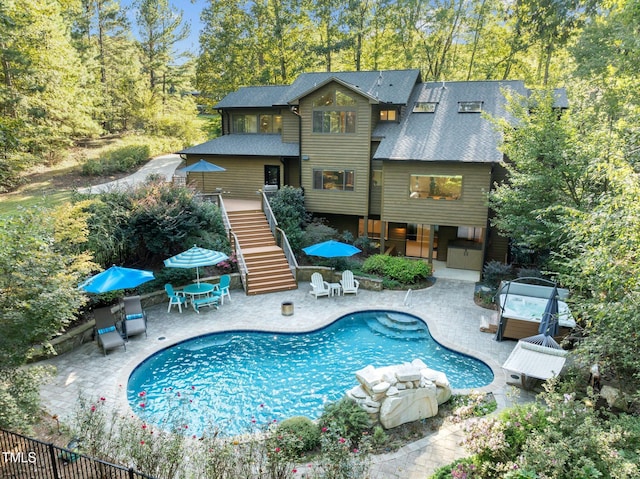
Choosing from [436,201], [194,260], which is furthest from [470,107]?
[194,260]

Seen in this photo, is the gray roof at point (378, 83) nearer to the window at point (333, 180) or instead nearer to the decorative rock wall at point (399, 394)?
the window at point (333, 180)

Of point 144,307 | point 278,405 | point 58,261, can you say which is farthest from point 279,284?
point 58,261

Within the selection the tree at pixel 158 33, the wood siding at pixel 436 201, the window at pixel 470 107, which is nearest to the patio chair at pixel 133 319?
the wood siding at pixel 436 201

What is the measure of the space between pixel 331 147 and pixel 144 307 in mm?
11188

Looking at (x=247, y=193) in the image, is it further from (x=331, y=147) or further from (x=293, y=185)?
(x=331, y=147)

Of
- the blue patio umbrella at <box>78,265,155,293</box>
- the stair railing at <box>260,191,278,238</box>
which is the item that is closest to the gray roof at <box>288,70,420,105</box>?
the stair railing at <box>260,191,278,238</box>

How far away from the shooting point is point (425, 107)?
21.0 metres

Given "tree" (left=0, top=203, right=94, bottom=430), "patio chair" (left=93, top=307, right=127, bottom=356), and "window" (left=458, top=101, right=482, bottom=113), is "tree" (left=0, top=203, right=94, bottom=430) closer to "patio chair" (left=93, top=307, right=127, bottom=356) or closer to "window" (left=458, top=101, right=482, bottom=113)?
"patio chair" (left=93, top=307, right=127, bottom=356)

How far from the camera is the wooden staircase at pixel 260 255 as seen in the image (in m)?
16.8

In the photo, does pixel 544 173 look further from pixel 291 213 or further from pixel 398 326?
pixel 291 213

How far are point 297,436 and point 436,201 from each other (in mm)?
13075

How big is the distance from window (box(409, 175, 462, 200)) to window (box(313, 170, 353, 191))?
3276mm

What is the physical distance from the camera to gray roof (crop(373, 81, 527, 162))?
58.8 feet

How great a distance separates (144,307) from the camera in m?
14.9
